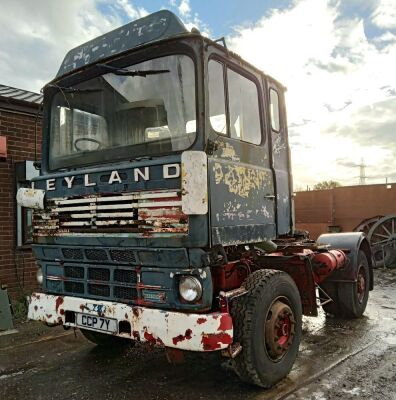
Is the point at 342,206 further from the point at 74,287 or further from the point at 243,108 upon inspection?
the point at 74,287

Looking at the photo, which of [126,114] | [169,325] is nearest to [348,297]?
[169,325]

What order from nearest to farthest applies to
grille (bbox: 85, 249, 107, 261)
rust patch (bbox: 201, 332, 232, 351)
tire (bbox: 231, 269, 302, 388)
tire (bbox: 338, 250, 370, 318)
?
rust patch (bbox: 201, 332, 232, 351) → tire (bbox: 231, 269, 302, 388) → grille (bbox: 85, 249, 107, 261) → tire (bbox: 338, 250, 370, 318)

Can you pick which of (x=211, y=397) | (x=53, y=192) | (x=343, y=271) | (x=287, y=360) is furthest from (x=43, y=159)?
(x=343, y=271)

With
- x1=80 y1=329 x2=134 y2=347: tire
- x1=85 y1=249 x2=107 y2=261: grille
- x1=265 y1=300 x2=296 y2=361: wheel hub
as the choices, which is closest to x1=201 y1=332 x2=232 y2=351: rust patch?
x1=265 y1=300 x2=296 y2=361: wheel hub

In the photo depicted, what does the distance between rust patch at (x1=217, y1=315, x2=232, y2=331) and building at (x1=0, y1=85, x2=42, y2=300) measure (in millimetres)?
4690

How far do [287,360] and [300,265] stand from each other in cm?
98

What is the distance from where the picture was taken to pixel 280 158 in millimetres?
4684

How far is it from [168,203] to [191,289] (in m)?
0.68

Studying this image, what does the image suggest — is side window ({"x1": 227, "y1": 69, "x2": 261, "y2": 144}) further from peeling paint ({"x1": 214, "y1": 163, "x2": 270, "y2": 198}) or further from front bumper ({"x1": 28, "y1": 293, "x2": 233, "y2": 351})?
front bumper ({"x1": 28, "y1": 293, "x2": 233, "y2": 351})

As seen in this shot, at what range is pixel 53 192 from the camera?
13.5 feet

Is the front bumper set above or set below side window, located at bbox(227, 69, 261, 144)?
below

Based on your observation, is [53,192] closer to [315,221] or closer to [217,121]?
[217,121]

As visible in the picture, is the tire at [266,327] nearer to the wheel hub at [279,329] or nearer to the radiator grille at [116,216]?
the wheel hub at [279,329]

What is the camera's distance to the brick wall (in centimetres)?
677
